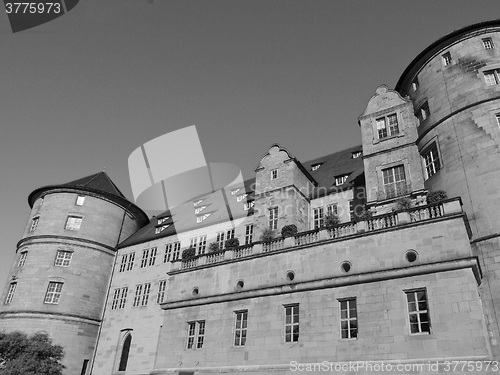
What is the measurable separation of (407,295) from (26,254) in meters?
37.6

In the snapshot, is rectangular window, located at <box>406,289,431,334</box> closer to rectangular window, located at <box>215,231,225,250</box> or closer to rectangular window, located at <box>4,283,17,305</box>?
rectangular window, located at <box>215,231,225,250</box>

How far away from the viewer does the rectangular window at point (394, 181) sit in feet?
84.4

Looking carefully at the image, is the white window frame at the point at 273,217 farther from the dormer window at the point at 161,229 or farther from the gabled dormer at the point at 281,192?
the dormer window at the point at 161,229

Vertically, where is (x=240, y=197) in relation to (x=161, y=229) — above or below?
above

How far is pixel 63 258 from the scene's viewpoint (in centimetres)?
4175

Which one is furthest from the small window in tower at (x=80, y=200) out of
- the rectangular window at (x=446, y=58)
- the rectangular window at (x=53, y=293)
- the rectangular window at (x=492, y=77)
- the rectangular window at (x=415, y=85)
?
the rectangular window at (x=492, y=77)

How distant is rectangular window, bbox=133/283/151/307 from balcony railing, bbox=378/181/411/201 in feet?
78.2

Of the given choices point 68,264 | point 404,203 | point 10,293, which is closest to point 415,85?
point 404,203

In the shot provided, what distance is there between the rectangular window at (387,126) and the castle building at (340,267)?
81 millimetres

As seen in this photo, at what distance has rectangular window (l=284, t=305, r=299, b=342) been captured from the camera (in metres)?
22.4

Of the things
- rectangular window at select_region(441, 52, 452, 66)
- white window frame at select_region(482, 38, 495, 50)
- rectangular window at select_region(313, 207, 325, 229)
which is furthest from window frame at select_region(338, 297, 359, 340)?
white window frame at select_region(482, 38, 495, 50)

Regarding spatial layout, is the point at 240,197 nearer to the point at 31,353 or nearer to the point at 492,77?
the point at 31,353

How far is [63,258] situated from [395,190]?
3287 centimetres

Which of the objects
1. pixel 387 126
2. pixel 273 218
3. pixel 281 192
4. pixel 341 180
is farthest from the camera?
pixel 341 180
